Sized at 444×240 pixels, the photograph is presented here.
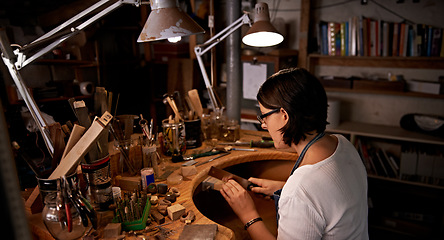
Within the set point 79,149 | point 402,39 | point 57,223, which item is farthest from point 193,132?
point 402,39

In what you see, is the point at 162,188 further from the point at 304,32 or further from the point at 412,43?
the point at 412,43

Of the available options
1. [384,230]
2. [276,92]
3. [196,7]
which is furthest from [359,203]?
[196,7]

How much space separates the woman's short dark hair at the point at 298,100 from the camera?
1.20 metres

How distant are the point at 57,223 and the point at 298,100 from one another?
103 centimetres

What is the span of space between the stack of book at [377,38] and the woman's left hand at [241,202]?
244cm

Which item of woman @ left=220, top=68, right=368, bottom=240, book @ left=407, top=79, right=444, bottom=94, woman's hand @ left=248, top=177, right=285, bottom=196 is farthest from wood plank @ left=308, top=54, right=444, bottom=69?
woman @ left=220, top=68, right=368, bottom=240

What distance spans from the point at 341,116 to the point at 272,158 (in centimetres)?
192

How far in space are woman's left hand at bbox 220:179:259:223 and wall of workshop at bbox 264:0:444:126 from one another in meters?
2.57

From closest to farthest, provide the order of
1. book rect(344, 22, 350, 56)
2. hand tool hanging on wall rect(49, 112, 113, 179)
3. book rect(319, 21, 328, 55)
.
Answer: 1. hand tool hanging on wall rect(49, 112, 113, 179)
2. book rect(344, 22, 350, 56)
3. book rect(319, 21, 328, 55)

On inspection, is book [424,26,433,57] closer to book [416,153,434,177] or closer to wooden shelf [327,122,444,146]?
wooden shelf [327,122,444,146]

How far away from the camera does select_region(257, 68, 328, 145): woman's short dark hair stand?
1195 mm

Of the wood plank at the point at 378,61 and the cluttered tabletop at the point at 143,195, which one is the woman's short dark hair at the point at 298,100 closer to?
the cluttered tabletop at the point at 143,195

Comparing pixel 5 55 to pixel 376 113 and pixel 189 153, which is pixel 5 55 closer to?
pixel 189 153

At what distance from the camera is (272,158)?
2055 millimetres
